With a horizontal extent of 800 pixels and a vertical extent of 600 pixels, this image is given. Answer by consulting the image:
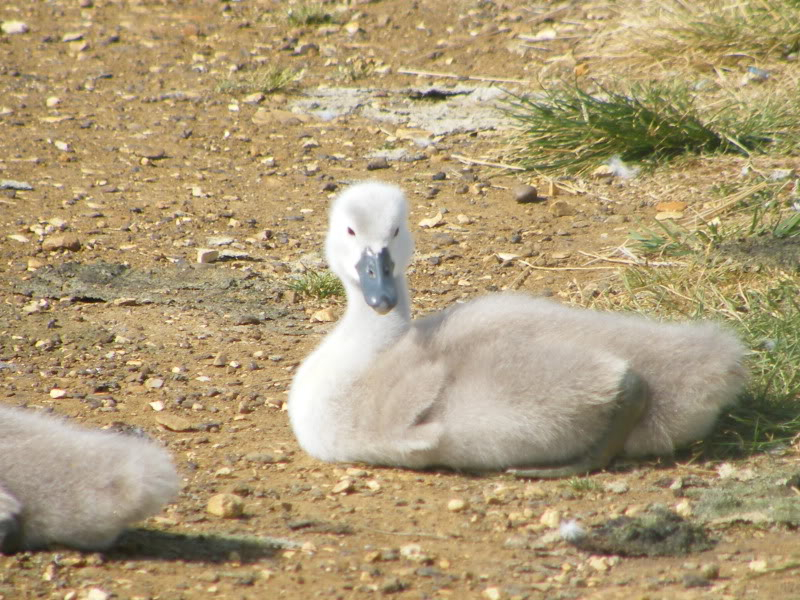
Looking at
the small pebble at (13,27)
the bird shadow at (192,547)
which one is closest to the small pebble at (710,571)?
the bird shadow at (192,547)

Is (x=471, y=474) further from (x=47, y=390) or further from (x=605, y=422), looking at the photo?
(x=47, y=390)

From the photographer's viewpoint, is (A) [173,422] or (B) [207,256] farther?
(B) [207,256]

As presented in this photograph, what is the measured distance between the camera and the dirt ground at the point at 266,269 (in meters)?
3.52

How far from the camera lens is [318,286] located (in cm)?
625

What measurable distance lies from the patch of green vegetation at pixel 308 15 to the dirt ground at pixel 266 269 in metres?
0.12

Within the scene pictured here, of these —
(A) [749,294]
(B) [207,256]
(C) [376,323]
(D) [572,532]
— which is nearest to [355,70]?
(B) [207,256]

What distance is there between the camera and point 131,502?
3.40 metres

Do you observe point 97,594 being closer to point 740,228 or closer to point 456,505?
point 456,505

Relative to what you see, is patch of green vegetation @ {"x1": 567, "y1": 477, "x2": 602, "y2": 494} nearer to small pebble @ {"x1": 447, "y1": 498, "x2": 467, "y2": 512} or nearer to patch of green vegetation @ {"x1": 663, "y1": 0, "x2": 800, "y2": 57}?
small pebble @ {"x1": 447, "y1": 498, "x2": 467, "y2": 512}

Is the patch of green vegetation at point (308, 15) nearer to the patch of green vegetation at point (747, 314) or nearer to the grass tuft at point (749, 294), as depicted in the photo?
the grass tuft at point (749, 294)

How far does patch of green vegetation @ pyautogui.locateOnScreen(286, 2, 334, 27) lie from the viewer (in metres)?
10.8

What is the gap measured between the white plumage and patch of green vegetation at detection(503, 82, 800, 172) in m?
3.18

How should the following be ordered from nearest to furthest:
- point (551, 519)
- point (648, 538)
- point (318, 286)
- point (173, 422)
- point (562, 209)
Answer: point (648, 538) < point (551, 519) < point (173, 422) < point (318, 286) < point (562, 209)

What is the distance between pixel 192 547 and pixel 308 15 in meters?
7.99
